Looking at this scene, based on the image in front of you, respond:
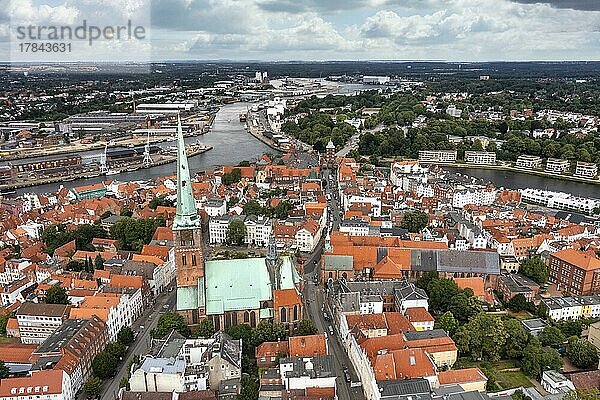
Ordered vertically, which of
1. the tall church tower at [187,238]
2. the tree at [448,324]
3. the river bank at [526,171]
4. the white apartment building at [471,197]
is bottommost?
the tree at [448,324]

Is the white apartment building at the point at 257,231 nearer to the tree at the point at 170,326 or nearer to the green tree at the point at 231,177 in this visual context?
the tree at the point at 170,326

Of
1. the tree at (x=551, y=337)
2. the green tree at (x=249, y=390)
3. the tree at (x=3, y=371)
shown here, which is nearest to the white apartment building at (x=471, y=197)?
the tree at (x=551, y=337)

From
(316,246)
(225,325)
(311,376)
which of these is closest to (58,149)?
(316,246)

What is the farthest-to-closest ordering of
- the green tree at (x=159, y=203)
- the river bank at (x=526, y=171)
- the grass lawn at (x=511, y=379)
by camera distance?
the river bank at (x=526, y=171) → the green tree at (x=159, y=203) → the grass lawn at (x=511, y=379)

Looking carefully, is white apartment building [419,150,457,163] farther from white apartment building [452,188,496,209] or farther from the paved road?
the paved road

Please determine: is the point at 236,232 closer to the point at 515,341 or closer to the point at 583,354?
the point at 515,341

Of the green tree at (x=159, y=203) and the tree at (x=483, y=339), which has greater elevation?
the green tree at (x=159, y=203)

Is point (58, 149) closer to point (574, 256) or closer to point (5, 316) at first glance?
point (5, 316)

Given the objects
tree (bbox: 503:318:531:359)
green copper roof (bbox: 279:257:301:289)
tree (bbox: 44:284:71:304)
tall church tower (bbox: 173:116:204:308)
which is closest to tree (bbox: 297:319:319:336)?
green copper roof (bbox: 279:257:301:289)
